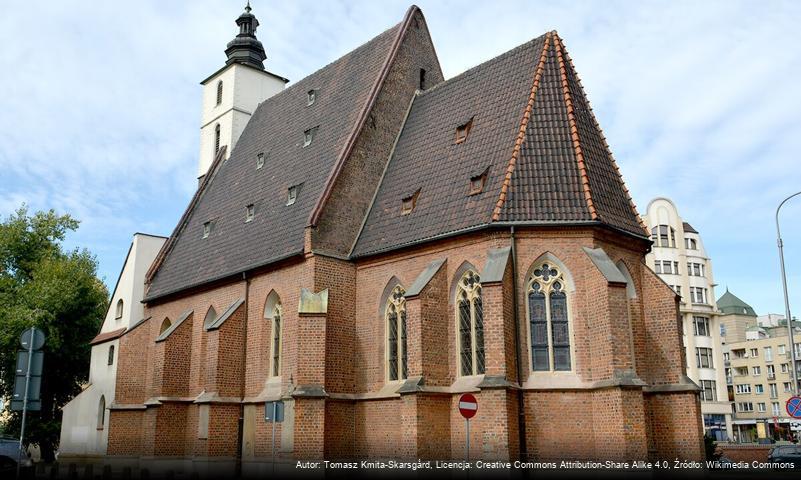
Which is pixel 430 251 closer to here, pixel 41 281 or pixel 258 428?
pixel 258 428

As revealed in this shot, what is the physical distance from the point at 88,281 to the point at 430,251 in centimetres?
2287

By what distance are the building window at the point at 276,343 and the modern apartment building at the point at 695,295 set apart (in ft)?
123

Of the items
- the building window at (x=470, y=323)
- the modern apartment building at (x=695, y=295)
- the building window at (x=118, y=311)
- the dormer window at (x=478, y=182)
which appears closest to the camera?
the building window at (x=470, y=323)

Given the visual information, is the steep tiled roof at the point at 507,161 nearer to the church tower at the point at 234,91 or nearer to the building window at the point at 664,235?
the church tower at the point at 234,91

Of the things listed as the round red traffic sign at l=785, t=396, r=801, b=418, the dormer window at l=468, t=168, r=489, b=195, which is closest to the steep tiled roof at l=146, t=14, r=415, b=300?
the dormer window at l=468, t=168, r=489, b=195

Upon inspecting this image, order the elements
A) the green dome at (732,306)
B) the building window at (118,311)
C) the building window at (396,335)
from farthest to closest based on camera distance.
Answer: the green dome at (732,306), the building window at (118,311), the building window at (396,335)

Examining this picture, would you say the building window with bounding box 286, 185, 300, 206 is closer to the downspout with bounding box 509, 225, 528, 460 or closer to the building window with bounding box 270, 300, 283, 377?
the building window with bounding box 270, 300, 283, 377

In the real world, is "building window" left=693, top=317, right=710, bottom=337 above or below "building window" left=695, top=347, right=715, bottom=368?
above

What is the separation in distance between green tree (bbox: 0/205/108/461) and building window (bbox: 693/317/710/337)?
39.3 m

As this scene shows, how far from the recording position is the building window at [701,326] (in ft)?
177

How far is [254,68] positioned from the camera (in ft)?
113

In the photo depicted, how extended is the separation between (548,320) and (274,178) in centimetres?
1234

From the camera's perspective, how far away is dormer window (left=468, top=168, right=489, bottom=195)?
19962 millimetres

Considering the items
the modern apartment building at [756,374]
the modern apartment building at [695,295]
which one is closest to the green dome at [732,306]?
the modern apartment building at [756,374]
